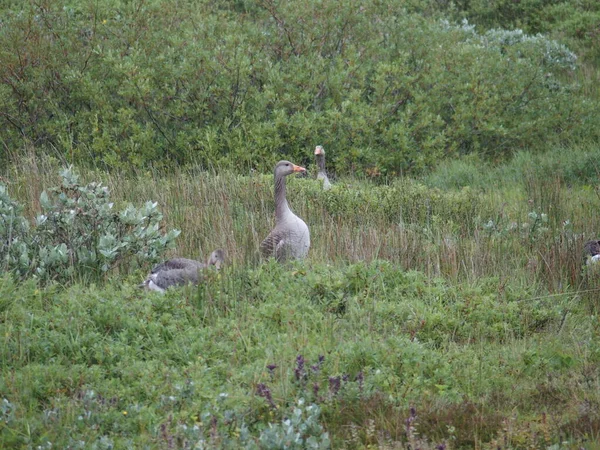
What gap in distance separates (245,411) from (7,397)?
1.55 meters

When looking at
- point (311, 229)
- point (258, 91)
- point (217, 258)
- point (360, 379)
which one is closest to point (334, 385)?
point (360, 379)

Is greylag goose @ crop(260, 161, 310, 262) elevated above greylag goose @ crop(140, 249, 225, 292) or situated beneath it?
situated beneath

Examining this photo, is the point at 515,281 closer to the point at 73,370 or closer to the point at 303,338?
the point at 303,338

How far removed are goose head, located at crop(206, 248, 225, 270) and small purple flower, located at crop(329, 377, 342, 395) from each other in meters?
2.38

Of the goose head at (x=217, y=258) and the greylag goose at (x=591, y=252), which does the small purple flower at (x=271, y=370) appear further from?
the greylag goose at (x=591, y=252)

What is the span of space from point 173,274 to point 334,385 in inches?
90.8

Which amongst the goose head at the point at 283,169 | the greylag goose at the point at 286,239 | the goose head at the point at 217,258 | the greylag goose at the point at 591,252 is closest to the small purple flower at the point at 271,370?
the goose head at the point at 217,258

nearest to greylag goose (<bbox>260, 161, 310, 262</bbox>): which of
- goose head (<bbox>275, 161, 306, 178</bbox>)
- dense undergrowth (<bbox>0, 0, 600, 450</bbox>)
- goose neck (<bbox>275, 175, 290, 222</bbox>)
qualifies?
goose neck (<bbox>275, 175, 290, 222</bbox>)

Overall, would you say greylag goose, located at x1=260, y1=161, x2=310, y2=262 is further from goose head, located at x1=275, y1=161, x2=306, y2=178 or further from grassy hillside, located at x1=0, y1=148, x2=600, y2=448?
goose head, located at x1=275, y1=161, x2=306, y2=178

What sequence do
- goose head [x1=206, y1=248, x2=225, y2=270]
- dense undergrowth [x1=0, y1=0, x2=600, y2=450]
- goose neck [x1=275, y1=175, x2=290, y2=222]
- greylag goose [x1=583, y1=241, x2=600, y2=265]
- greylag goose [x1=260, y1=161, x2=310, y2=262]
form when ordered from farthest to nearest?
goose neck [x1=275, y1=175, x2=290, y2=222]
greylag goose [x1=260, y1=161, x2=310, y2=262]
greylag goose [x1=583, y1=241, x2=600, y2=265]
goose head [x1=206, y1=248, x2=225, y2=270]
dense undergrowth [x1=0, y1=0, x2=600, y2=450]

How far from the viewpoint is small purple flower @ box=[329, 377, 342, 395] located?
20.0ft

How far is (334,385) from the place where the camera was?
6.11m

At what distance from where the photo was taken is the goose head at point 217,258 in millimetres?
8347

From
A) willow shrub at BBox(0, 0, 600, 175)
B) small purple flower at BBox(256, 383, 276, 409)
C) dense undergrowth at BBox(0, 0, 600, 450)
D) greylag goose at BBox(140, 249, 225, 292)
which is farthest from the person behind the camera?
willow shrub at BBox(0, 0, 600, 175)
